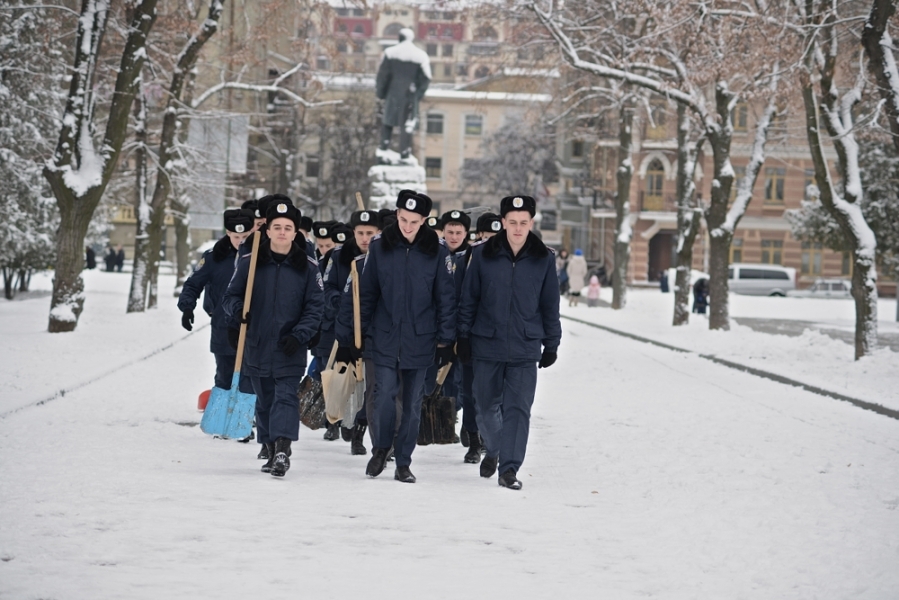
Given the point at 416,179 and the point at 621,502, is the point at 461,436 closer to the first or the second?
the point at 621,502

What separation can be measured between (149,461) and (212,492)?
1435 millimetres

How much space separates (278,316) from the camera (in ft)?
30.4

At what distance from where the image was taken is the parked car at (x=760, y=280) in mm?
60972

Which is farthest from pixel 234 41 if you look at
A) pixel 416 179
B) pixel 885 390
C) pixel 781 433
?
pixel 781 433

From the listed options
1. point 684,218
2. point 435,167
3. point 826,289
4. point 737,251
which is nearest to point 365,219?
point 684,218

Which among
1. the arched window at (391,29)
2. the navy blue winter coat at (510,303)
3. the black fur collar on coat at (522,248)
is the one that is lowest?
the navy blue winter coat at (510,303)

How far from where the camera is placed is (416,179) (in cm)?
3083

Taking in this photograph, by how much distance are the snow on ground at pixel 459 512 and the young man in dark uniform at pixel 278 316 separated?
462 mm

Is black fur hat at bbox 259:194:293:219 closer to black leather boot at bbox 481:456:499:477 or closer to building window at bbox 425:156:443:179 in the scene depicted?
black leather boot at bbox 481:456:499:477

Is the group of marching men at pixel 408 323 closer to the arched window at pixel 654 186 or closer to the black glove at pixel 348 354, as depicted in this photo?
the black glove at pixel 348 354

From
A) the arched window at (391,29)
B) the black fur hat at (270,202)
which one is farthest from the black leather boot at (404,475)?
the arched window at (391,29)

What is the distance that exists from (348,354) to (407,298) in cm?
67

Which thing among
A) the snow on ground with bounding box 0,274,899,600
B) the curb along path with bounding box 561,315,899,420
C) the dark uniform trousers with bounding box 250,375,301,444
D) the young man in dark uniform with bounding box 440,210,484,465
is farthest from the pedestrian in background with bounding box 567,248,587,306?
the dark uniform trousers with bounding box 250,375,301,444

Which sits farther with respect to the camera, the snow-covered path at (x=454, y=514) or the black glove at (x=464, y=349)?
the black glove at (x=464, y=349)
